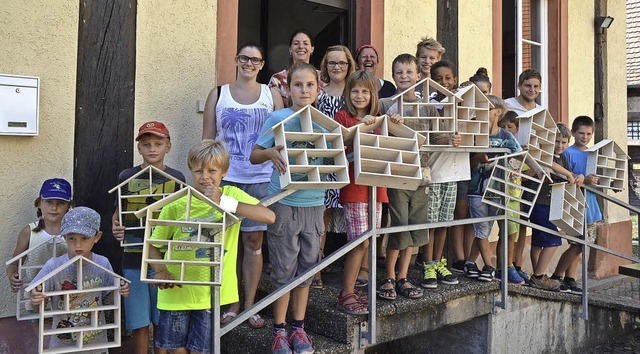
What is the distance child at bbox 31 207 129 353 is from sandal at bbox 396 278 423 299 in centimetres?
170

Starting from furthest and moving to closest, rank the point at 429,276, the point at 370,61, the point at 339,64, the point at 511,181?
the point at 511,181
the point at 370,61
the point at 429,276
the point at 339,64

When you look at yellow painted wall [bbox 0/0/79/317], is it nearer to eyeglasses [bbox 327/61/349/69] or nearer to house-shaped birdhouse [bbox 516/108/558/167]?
eyeglasses [bbox 327/61/349/69]

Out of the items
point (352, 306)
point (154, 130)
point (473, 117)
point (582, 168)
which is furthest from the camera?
point (582, 168)

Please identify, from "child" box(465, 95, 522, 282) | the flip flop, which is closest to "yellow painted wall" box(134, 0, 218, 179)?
the flip flop

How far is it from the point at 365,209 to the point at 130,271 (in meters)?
1.35

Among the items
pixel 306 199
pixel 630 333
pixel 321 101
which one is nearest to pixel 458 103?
pixel 321 101

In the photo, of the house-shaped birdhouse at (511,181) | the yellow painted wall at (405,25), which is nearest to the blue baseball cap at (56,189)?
the house-shaped birdhouse at (511,181)

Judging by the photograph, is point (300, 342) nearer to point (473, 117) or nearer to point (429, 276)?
point (429, 276)

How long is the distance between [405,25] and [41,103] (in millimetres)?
3398

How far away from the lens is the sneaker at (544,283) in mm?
4658

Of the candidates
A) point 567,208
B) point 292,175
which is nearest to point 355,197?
point 292,175

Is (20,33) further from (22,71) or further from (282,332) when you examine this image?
(282,332)

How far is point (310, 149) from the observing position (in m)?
2.78

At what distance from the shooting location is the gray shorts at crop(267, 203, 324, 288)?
2912mm
